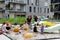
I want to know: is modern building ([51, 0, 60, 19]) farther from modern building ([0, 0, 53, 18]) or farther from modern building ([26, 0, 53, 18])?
modern building ([0, 0, 53, 18])

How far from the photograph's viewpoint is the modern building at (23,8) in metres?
54.0

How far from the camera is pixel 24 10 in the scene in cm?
5719

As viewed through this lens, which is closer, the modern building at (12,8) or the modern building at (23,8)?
the modern building at (12,8)

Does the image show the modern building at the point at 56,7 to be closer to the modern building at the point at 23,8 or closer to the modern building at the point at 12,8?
the modern building at the point at 23,8

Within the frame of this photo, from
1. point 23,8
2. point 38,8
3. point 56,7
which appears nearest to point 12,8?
point 23,8

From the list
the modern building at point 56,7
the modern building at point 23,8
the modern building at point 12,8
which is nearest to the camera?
the modern building at point 56,7

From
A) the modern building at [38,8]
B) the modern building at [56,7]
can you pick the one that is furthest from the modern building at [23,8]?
the modern building at [56,7]

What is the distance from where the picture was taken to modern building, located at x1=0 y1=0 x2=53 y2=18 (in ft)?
177

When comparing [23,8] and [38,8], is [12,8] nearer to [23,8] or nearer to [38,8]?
[23,8]

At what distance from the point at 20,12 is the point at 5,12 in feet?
14.2

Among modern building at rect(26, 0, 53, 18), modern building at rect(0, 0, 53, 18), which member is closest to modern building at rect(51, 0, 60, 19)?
modern building at rect(26, 0, 53, 18)

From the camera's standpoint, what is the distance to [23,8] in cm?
5738

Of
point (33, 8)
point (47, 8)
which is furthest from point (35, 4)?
point (47, 8)

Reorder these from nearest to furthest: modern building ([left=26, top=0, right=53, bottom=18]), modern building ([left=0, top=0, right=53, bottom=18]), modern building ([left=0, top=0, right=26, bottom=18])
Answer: modern building ([left=0, top=0, right=26, bottom=18]) → modern building ([left=0, top=0, right=53, bottom=18]) → modern building ([left=26, top=0, right=53, bottom=18])
